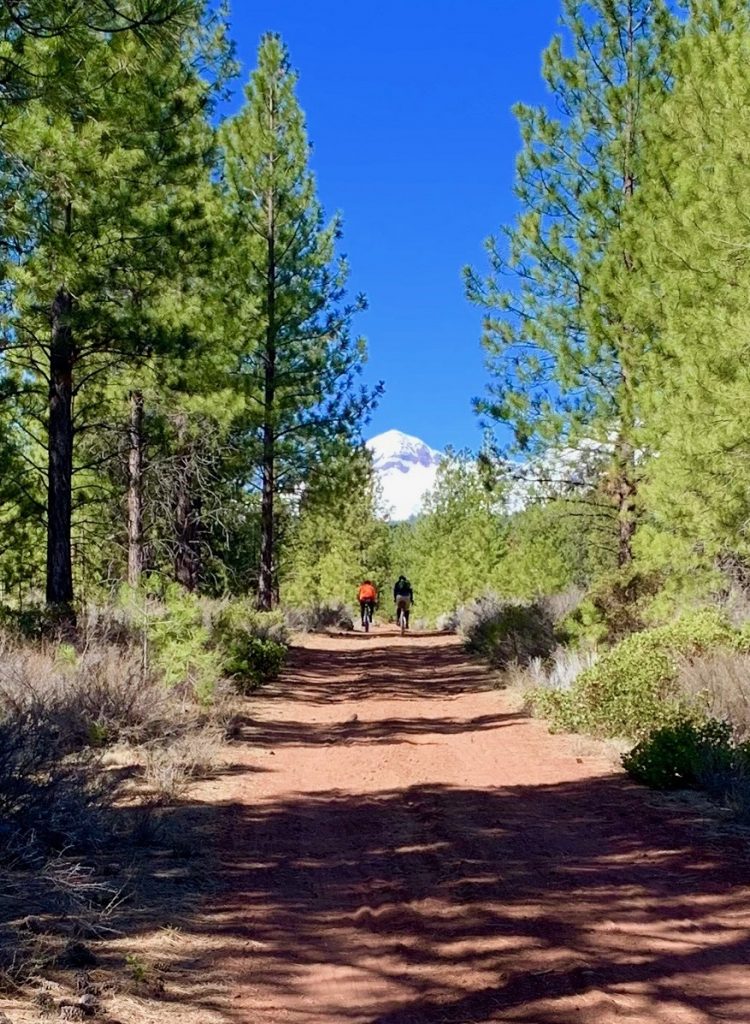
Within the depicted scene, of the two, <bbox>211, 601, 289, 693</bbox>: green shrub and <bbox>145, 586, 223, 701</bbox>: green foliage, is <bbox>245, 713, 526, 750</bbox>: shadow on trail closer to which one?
<bbox>145, 586, 223, 701</bbox>: green foliage

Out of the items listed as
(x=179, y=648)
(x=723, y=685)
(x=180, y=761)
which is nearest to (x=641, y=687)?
(x=723, y=685)

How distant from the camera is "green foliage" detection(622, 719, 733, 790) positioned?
7836 millimetres

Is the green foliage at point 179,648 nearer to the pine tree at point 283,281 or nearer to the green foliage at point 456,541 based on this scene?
the pine tree at point 283,281

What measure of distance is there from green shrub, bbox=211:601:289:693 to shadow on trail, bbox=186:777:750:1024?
6.04 metres

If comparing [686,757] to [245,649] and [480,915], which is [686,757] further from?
[245,649]

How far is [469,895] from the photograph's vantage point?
5.31 meters

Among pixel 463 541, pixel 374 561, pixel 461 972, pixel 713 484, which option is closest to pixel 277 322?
pixel 713 484

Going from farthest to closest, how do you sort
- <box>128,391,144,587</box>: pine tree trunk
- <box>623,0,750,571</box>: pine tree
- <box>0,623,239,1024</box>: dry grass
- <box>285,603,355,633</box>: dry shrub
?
<box>285,603,355,633</box>: dry shrub < <box>128,391,144,587</box>: pine tree trunk < <box>623,0,750,571</box>: pine tree < <box>0,623,239,1024</box>: dry grass

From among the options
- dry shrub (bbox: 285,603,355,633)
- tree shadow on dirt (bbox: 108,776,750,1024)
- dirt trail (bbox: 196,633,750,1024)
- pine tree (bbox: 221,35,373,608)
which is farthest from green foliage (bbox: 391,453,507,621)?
tree shadow on dirt (bbox: 108,776,750,1024)

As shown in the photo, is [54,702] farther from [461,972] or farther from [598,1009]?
[598,1009]

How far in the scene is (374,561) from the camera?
53.1 m

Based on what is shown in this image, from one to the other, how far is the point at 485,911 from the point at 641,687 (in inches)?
218

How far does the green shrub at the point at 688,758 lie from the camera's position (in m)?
7.80

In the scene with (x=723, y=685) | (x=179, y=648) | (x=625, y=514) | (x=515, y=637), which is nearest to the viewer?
(x=723, y=685)
